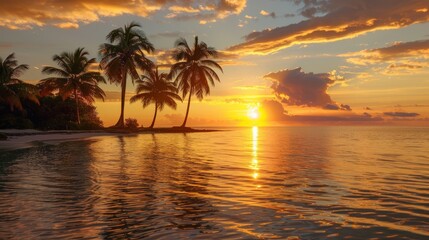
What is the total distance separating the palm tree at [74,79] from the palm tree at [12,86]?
12.1 feet

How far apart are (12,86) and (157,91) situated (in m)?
22.8

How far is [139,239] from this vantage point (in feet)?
17.0

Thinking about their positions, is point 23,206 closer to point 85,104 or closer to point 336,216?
point 336,216

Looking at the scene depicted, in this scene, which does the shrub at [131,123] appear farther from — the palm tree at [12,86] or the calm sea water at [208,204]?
the calm sea water at [208,204]

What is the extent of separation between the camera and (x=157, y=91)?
185 ft

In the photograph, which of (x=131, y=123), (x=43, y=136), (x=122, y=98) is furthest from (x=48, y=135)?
(x=131, y=123)


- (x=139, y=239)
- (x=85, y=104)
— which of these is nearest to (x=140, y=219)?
(x=139, y=239)

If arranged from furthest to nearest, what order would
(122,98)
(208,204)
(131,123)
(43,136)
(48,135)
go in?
(131,123) < (122,98) < (48,135) < (43,136) < (208,204)

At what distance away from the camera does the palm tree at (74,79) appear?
142ft

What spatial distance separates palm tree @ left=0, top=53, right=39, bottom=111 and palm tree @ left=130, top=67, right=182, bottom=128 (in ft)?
60.2

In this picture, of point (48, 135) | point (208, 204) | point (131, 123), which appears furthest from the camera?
point (131, 123)

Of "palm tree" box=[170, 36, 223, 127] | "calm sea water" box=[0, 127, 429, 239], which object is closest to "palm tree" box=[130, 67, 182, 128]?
"palm tree" box=[170, 36, 223, 127]

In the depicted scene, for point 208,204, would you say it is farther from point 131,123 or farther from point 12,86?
point 131,123

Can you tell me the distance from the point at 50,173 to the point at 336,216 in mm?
9456
